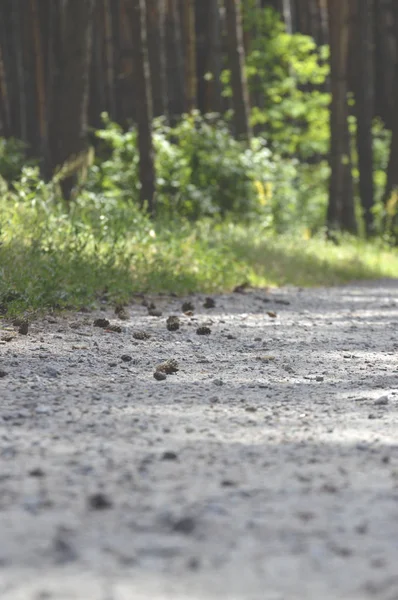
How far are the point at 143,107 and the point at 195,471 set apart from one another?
13.3m

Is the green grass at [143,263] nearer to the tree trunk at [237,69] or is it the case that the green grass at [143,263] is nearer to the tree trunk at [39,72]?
the tree trunk at [237,69]

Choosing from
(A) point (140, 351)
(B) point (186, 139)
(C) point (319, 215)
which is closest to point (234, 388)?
(A) point (140, 351)

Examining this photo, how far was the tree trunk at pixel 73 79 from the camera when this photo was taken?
15.5m

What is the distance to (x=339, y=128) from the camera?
23047mm

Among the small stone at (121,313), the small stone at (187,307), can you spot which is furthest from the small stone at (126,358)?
the small stone at (187,307)

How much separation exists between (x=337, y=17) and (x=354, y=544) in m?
21.1

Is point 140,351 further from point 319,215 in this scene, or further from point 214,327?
point 319,215

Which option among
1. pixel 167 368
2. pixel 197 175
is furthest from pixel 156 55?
pixel 167 368

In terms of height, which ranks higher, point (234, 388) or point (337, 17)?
point (337, 17)

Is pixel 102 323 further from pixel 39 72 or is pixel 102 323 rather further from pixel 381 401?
pixel 39 72

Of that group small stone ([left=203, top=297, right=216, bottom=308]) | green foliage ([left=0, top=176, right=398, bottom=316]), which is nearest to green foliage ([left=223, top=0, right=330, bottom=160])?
green foliage ([left=0, top=176, right=398, bottom=316])

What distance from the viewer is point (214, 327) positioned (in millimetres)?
8570

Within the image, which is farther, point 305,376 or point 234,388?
point 305,376

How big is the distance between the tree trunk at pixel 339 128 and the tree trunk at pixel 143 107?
6652mm
